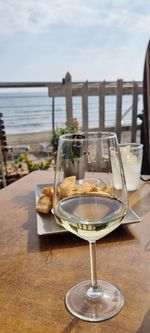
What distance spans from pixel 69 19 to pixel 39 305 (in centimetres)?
Answer: 331

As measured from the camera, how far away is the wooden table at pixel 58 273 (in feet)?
1.26

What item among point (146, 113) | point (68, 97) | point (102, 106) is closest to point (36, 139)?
point (68, 97)

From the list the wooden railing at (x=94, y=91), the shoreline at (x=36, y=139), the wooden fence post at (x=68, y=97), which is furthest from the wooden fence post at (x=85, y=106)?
the shoreline at (x=36, y=139)

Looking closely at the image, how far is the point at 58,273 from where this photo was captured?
50cm

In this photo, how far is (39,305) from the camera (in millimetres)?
425

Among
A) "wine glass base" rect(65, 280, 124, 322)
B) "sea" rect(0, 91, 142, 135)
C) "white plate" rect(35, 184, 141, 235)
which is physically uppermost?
"sea" rect(0, 91, 142, 135)

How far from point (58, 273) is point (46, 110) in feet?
7.74

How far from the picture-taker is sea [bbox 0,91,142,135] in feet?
7.90

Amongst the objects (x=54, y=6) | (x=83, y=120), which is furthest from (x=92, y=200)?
(x=54, y=6)

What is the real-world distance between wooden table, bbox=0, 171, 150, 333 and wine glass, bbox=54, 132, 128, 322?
2 cm

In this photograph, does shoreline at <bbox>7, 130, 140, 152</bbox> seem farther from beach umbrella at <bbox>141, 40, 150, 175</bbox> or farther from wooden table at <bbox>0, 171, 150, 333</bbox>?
wooden table at <bbox>0, 171, 150, 333</bbox>

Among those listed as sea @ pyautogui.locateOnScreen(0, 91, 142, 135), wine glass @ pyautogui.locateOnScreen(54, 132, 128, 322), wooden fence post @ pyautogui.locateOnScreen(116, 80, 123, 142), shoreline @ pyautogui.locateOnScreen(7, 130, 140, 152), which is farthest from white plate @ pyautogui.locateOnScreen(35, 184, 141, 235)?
shoreline @ pyautogui.locateOnScreen(7, 130, 140, 152)

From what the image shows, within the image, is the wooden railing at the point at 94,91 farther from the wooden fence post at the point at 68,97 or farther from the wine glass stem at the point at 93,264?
the wine glass stem at the point at 93,264

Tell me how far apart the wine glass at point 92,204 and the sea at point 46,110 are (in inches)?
76.9
